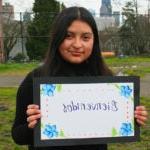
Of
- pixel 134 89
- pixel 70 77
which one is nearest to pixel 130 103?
pixel 134 89

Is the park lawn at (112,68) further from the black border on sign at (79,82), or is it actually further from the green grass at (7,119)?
the black border on sign at (79,82)

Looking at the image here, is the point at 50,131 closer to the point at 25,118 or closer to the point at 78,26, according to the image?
the point at 25,118

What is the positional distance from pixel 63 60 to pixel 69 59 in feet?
0.12

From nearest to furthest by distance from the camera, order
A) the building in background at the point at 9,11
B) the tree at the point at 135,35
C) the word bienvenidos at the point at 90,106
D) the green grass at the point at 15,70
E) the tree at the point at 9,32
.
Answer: the word bienvenidos at the point at 90,106 < the green grass at the point at 15,70 < the building in background at the point at 9,11 < the tree at the point at 135,35 < the tree at the point at 9,32

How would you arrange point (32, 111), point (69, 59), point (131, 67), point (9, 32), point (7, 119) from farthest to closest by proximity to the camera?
1. point (9, 32)
2. point (131, 67)
3. point (7, 119)
4. point (69, 59)
5. point (32, 111)

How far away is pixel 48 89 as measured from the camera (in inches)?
94.7

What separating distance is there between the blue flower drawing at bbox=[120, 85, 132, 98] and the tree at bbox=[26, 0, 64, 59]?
2642cm

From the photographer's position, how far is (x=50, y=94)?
2.42 m

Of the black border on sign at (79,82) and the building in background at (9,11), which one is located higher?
the building in background at (9,11)

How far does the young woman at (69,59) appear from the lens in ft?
7.94

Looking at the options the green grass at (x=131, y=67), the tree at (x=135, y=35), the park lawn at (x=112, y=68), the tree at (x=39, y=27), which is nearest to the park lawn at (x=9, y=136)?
the green grass at (x=131, y=67)

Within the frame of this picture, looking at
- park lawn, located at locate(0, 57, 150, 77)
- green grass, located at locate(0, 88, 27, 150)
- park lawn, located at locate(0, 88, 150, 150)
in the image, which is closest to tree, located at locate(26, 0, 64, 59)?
park lawn, located at locate(0, 57, 150, 77)

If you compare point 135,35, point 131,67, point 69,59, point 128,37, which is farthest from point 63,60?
point 128,37

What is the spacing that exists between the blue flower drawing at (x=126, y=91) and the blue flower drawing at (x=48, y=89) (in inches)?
12.2
